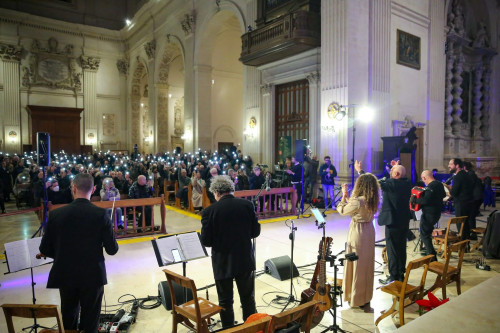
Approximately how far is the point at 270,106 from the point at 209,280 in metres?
11.1

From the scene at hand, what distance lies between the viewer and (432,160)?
1620 cm

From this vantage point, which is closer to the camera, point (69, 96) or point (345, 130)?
point (345, 130)

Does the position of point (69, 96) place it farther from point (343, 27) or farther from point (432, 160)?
point (432, 160)

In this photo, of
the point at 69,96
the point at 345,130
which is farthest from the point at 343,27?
the point at 69,96

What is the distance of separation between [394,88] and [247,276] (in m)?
12.2

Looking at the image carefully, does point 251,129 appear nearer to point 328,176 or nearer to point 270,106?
point 270,106

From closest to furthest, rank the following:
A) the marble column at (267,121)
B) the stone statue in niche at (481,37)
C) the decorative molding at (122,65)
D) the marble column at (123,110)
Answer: the marble column at (267,121) → the stone statue in niche at (481,37) → the decorative molding at (122,65) → the marble column at (123,110)

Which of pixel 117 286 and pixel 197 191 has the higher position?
pixel 197 191

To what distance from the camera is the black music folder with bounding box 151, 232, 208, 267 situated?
3912 millimetres

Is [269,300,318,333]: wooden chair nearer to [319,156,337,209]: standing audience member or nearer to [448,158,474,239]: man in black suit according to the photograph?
[448,158,474,239]: man in black suit

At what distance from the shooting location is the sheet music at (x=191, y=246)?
13.3 ft

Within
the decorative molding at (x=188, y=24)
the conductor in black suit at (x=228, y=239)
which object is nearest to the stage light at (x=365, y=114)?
the conductor in black suit at (x=228, y=239)

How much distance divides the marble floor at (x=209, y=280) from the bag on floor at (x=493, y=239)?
18 cm

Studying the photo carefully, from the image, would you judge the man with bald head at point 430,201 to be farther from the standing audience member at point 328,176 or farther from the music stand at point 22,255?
the music stand at point 22,255
